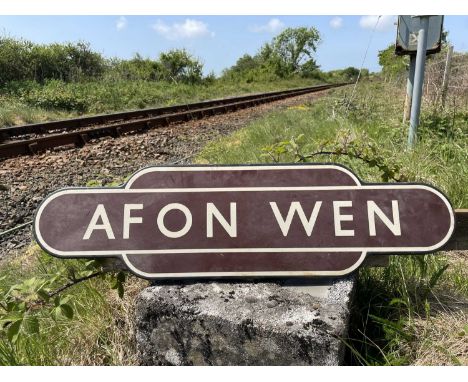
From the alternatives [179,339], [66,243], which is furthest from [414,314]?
[66,243]

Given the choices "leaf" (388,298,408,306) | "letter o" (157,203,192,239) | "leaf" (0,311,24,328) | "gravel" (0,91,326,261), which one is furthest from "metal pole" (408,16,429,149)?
"leaf" (0,311,24,328)

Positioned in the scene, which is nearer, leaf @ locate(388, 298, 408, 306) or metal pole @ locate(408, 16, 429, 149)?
leaf @ locate(388, 298, 408, 306)

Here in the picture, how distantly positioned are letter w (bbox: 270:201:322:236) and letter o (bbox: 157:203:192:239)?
320 mm

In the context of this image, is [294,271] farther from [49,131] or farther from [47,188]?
[49,131]

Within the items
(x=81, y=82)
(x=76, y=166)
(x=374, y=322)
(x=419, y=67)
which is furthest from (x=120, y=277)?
(x=81, y=82)

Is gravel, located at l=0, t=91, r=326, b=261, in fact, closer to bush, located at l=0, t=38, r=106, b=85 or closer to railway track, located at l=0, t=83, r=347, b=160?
railway track, located at l=0, t=83, r=347, b=160

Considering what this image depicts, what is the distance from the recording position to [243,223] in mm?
1549

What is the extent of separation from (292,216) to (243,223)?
19 cm

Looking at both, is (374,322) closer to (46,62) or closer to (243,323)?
(243,323)

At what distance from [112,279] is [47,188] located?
2.97 metres

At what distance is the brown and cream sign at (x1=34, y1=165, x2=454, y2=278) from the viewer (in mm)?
1533

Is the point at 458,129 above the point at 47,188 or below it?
above

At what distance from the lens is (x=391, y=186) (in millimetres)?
1563

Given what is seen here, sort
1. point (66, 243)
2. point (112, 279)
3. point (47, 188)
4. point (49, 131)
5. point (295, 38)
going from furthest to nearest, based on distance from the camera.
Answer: point (295, 38)
point (49, 131)
point (47, 188)
point (112, 279)
point (66, 243)
